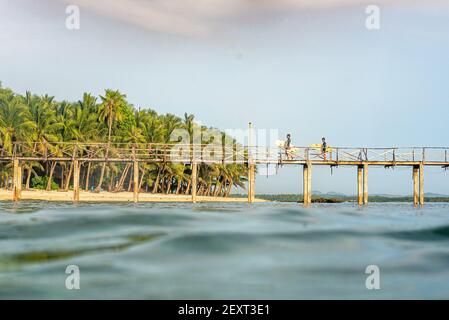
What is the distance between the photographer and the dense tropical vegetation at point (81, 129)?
53.4 m

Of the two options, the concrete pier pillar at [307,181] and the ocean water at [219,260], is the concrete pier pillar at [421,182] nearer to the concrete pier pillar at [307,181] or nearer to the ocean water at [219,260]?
the concrete pier pillar at [307,181]

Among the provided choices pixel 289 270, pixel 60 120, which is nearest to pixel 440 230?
pixel 289 270

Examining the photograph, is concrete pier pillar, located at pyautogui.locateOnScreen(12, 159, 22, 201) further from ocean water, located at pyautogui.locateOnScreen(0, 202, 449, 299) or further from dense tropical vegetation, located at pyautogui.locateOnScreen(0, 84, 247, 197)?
ocean water, located at pyautogui.locateOnScreen(0, 202, 449, 299)

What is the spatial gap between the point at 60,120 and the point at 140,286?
55725mm

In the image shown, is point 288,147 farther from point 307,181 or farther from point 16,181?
point 16,181

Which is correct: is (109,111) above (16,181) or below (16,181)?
above

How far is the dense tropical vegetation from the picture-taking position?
5344 centimetres

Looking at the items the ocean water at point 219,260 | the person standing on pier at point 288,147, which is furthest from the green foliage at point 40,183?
the ocean water at point 219,260

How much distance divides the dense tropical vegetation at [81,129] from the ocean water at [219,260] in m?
41.4

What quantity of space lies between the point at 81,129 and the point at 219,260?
56.5 metres

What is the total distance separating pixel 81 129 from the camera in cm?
6016

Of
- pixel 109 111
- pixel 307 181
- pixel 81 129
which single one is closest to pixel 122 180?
pixel 109 111

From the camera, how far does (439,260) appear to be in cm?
643
